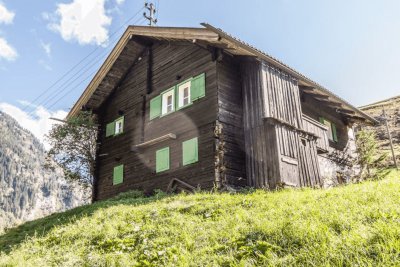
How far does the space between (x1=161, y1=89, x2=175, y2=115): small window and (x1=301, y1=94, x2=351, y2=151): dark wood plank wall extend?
711cm

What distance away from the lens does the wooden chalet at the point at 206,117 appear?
48.0 feet

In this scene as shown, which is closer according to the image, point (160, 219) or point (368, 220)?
point (368, 220)

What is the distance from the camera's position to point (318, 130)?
18438 millimetres

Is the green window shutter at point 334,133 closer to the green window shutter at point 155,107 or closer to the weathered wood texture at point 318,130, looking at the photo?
the weathered wood texture at point 318,130

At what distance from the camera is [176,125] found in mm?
16938

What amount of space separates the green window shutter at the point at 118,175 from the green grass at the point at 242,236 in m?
8.90

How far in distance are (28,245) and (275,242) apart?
24.5ft

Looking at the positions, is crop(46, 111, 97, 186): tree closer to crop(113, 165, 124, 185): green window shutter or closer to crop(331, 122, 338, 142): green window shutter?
crop(113, 165, 124, 185): green window shutter

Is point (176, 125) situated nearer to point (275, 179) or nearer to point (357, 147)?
point (275, 179)

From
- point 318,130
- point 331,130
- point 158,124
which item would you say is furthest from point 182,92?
point 331,130

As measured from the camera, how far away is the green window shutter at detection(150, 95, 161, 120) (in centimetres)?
1823

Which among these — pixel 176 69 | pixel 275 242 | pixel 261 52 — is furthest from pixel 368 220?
pixel 176 69

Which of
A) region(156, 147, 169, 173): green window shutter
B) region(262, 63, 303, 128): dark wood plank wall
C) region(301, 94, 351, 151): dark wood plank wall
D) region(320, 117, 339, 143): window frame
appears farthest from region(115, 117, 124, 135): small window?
region(320, 117, 339, 143): window frame

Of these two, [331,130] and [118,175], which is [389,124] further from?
[118,175]
